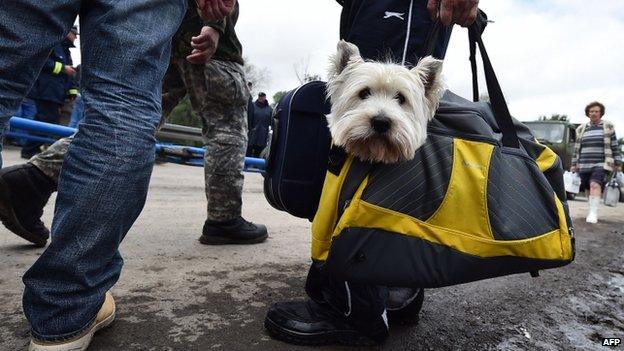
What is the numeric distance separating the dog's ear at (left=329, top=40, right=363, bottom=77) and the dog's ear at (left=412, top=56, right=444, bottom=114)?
0.27 meters

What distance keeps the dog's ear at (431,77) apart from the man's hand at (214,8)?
0.89m

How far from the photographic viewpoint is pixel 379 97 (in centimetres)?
179

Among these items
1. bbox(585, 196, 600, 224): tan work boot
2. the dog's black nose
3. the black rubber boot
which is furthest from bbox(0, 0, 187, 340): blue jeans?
bbox(585, 196, 600, 224): tan work boot

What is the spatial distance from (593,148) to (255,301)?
790cm

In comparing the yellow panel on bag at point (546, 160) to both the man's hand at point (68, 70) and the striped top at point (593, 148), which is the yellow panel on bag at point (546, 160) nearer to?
the man's hand at point (68, 70)

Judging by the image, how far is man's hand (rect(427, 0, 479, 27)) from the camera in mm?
1686

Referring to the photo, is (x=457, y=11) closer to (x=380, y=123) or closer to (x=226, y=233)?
(x=380, y=123)

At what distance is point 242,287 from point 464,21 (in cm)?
163

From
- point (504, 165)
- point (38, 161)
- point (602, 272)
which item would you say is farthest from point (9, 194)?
point (602, 272)

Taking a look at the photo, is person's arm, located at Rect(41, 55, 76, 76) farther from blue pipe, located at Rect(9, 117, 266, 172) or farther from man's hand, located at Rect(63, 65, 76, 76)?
blue pipe, located at Rect(9, 117, 266, 172)

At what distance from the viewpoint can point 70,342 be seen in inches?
50.5

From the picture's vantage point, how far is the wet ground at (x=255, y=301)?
156cm

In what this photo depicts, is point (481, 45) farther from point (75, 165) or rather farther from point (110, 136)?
point (75, 165)

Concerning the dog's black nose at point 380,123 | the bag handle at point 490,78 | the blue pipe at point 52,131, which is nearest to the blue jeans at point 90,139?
the dog's black nose at point 380,123
